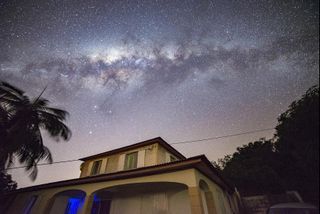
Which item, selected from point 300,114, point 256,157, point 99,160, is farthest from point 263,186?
point 99,160

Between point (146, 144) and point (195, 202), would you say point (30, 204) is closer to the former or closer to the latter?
point (146, 144)

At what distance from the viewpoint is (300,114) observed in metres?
12.3

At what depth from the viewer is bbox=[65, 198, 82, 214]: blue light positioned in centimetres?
1309

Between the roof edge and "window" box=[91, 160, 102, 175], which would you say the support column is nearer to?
the roof edge

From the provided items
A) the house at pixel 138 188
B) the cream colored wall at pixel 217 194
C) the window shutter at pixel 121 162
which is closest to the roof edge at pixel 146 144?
the house at pixel 138 188

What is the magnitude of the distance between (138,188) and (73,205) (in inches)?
291

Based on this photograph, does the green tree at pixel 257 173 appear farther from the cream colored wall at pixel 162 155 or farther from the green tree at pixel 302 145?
the cream colored wall at pixel 162 155

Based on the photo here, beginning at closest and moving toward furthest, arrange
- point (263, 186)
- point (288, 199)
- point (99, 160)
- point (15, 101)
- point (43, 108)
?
point (15, 101) → point (43, 108) → point (288, 199) → point (99, 160) → point (263, 186)

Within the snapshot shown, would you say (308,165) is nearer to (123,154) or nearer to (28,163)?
(123,154)

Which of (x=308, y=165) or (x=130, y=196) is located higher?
(x=308, y=165)

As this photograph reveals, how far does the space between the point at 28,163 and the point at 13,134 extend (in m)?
3.71

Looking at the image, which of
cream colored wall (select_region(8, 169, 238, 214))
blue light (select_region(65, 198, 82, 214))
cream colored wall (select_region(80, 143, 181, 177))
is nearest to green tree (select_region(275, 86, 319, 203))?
cream colored wall (select_region(8, 169, 238, 214))

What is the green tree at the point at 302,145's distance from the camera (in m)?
10.5

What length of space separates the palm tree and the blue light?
162 inches
